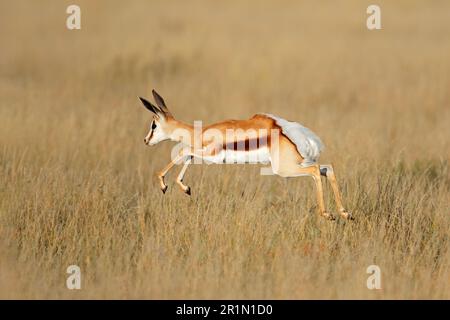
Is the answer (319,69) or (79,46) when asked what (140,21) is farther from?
(319,69)

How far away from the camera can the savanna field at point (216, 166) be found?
5363mm

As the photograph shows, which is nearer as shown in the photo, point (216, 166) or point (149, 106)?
point (149, 106)

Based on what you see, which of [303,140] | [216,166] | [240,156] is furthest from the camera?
[216,166]

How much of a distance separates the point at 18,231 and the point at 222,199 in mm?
1583

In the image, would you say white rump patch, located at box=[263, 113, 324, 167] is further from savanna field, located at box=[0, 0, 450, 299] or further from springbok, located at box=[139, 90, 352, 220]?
savanna field, located at box=[0, 0, 450, 299]

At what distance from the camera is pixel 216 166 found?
290 inches

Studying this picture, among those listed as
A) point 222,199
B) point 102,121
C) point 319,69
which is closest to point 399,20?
point 319,69

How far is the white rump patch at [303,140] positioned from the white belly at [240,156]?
19 cm

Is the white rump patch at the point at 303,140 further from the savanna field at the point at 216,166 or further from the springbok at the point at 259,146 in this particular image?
the savanna field at the point at 216,166

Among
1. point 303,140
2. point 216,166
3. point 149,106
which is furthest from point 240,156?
point 216,166

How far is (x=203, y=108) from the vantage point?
11.5 m

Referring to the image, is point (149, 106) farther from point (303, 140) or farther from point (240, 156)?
point (303, 140)

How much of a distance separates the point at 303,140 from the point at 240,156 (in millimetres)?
457

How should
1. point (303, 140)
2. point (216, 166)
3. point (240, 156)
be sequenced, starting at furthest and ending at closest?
1. point (216, 166)
2. point (303, 140)
3. point (240, 156)
